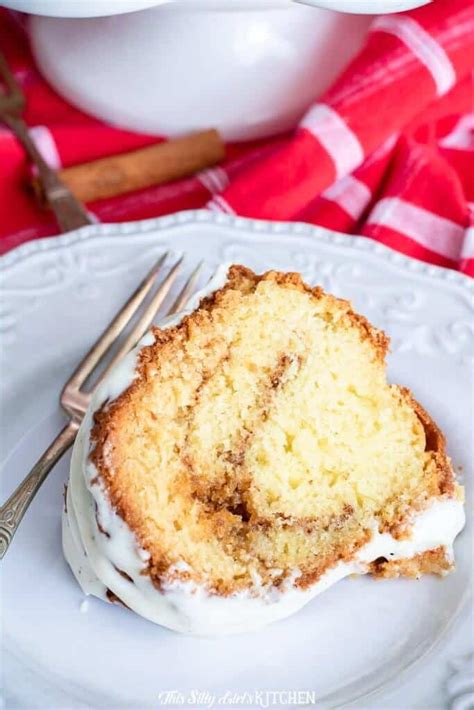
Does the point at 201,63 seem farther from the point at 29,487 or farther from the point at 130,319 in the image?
the point at 29,487

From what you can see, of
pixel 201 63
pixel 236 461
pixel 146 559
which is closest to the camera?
pixel 146 559

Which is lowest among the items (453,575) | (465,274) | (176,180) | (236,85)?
(453,575)

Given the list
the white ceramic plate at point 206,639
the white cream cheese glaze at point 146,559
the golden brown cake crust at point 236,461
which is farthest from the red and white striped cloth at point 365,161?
the white cream cheese glaze at point 146,559

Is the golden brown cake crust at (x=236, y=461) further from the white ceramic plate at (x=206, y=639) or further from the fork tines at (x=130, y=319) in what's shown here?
the fork tines at (x=130, y=319)

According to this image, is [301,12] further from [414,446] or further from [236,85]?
[414,446]

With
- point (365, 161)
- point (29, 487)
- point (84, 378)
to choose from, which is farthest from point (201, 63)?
point (29, 487)

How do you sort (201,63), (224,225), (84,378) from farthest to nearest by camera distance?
1. (201,63)
2. (224,225)
3. (84,378)

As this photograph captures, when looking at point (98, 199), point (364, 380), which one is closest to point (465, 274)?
point (364, 380)
